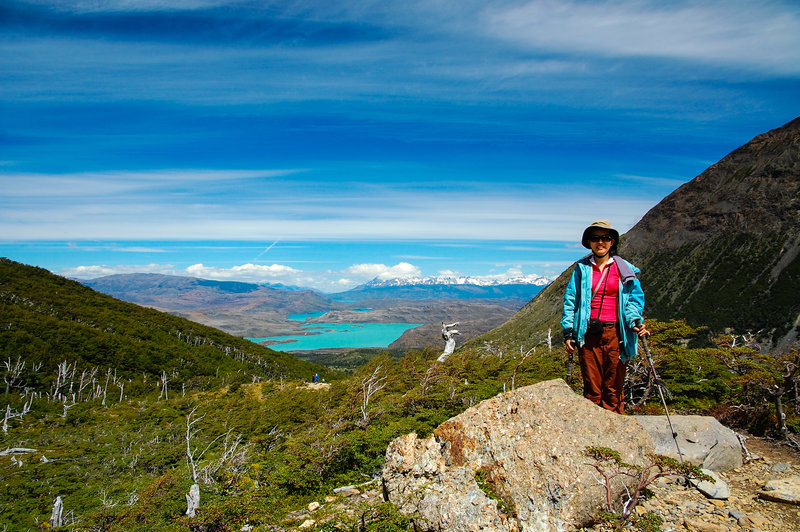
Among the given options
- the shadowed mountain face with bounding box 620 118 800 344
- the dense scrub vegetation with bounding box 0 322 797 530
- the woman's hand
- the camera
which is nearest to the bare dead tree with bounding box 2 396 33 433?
the dense scrub vegetation with bounding box 0 322 797 530

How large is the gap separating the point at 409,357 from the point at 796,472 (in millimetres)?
18358

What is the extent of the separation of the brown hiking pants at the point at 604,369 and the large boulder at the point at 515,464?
0.67 meters

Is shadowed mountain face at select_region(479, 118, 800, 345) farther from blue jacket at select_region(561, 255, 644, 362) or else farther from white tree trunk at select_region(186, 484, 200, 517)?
white tree trunk at select_region(186, 484, 200, 517)

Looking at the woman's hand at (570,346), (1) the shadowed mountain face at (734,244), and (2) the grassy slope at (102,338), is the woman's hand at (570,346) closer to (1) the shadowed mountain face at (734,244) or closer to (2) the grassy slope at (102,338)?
(2) the grassy slope at (102,338)

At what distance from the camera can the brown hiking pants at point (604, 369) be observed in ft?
20.7

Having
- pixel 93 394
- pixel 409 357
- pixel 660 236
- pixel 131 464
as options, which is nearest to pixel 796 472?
pixel 409 357

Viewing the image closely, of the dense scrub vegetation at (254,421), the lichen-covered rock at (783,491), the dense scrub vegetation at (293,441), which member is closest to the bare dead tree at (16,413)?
the dense scrub vegetation at (254,421)

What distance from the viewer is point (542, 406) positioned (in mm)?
5734

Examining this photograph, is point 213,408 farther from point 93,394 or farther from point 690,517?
point 690,517

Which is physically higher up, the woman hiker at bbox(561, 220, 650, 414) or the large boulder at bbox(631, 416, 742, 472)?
the woman hiker at bbox(561, 220, 650, 414)

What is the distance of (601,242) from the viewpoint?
21.3 ft

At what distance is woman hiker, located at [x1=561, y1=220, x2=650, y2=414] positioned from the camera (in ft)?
20.6

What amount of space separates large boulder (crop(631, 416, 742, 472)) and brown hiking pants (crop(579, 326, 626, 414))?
1145mm

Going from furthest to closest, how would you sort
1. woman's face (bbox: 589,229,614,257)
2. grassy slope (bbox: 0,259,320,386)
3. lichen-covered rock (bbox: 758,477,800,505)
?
1. grassy slope (bbox: 0,259,320,386)
2. woman's face (bbox: 589,229,614,257)
3. lichen-covered rock (bbox: 758,477,800,505)
